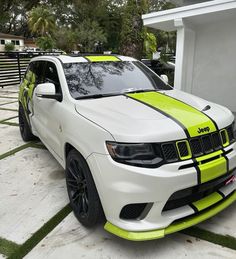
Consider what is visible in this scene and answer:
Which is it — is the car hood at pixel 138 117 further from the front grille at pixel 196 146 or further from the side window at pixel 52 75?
the side window at pixel 52 75

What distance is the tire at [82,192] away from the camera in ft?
8.65

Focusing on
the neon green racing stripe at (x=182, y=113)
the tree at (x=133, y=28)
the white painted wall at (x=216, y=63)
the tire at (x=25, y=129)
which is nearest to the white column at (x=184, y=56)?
the white painted wall at (x=216, y=63)

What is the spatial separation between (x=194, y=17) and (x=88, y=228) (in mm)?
5883

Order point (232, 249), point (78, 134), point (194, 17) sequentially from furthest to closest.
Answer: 1. point (194, 17)
2. point (78, 134)
3. point (232, 249)

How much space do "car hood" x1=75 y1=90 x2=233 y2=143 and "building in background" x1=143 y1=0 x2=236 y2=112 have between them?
4318 mm

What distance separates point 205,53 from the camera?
8445 mm

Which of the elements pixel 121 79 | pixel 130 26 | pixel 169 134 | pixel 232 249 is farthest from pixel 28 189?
pixel 130 26

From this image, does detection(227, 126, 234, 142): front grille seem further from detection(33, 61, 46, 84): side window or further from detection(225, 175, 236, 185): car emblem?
detection(33, 61, 46, 84): side window

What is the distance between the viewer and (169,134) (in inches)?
94.7

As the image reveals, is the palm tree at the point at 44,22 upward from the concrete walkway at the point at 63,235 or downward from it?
upward

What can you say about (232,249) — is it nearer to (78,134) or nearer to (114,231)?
(114,231)

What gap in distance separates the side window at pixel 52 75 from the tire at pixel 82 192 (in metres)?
1.04

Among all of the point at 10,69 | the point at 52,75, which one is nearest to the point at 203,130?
the point at 52,75

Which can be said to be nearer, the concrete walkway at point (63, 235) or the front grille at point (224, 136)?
the concrete walkway at point (63, 235)
